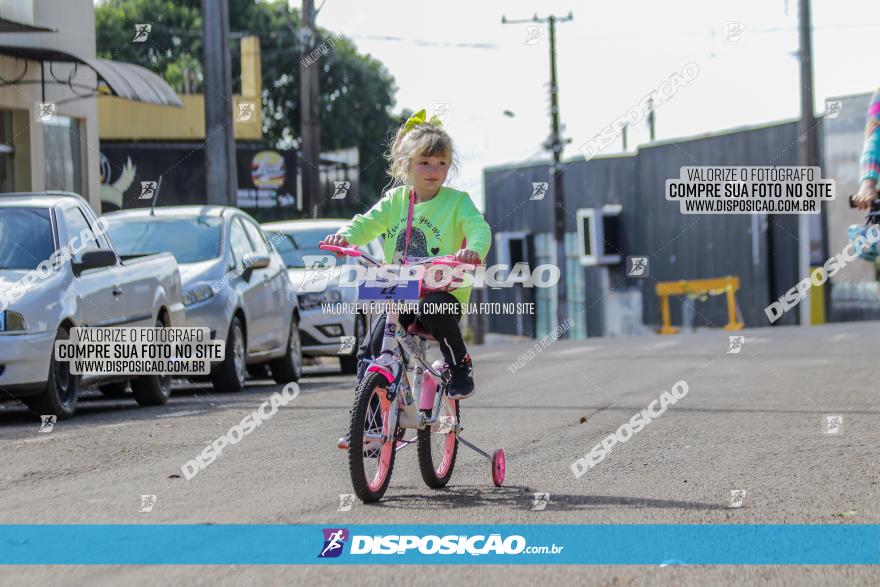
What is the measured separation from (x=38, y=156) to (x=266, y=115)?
38.5 meters

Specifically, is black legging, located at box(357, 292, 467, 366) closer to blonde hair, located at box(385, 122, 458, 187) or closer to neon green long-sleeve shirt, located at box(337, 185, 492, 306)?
neon green long-sleeve shirt, located at box(337, 185, 492, 306)

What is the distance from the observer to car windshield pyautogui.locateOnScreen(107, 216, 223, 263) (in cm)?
1463

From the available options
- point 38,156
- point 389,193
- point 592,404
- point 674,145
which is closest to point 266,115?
point 674,145

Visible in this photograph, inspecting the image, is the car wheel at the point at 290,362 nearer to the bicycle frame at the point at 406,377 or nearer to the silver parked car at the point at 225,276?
the silver parked car at the point at 225,276

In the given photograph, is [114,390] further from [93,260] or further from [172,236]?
[93,260]

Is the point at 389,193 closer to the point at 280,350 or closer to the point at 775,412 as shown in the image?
the point at 775,412

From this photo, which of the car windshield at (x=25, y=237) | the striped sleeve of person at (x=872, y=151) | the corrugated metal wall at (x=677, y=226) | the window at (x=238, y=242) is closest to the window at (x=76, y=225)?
the car windshield at (x=25, y=237)

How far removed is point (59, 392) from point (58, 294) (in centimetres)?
72

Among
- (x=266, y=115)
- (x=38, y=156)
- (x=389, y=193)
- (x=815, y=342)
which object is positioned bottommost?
(x=815, y=342)

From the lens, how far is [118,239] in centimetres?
1459

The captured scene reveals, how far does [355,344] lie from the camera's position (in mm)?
17750

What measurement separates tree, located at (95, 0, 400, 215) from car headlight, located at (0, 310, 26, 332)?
47124mm

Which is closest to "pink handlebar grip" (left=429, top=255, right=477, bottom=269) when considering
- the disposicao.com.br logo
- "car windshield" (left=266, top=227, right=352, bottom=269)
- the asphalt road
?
the asphalt road

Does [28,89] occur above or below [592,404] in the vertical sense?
above
